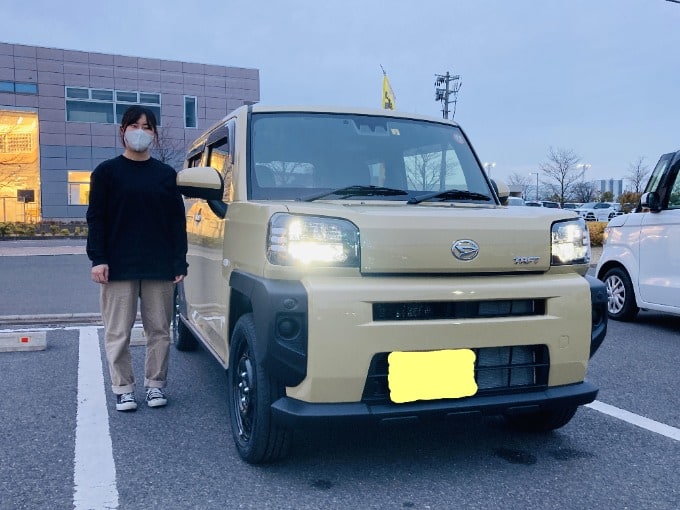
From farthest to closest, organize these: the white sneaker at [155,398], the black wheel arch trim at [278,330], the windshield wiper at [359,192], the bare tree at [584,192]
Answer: the bare tree at [584,192]
the white sneaker at [155,398]
the windshield wiper at [359,192]
the black wheel arch trim at [278,330]

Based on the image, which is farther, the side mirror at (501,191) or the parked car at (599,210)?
the parked car at (599,210)

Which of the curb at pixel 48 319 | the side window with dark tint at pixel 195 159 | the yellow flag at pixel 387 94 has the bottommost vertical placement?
the curb at pixel 48 319

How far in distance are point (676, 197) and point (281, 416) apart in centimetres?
522

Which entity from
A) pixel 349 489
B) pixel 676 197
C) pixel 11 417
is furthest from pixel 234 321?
pixel 676 197

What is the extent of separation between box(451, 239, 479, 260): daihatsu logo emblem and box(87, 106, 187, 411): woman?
73.0 inches

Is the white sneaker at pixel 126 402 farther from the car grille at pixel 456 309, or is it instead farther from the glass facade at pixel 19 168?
the glass facade at pixel 19 168

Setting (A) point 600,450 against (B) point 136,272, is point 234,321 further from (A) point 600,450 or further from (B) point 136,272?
(A) point 600,450

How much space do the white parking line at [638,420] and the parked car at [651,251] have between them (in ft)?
8.93

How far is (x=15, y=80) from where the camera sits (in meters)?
34.0

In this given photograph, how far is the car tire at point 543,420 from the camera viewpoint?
3.28m

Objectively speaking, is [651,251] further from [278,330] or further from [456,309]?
[278,330]

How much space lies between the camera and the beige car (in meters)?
2.52

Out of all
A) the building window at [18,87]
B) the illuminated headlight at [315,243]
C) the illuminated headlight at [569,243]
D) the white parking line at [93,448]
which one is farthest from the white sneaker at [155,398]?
the building window at [18,87]

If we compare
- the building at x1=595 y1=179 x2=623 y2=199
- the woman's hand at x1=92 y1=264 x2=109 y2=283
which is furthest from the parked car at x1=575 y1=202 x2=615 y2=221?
the building at x1=595 y1=179 x2=623 y2=199
